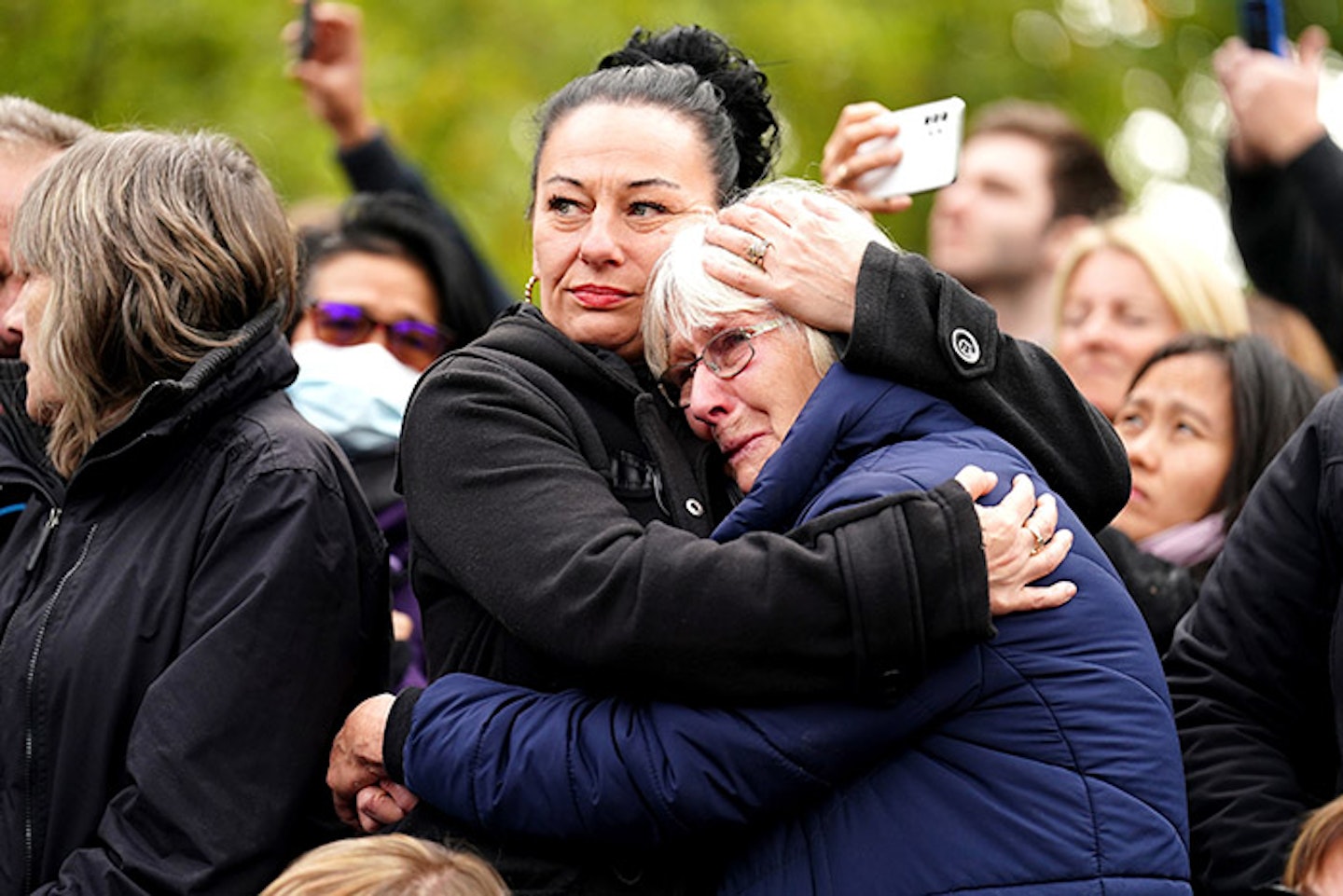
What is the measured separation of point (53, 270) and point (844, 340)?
130cm

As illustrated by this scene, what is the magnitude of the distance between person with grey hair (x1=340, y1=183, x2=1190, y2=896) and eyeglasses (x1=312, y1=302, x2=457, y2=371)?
2.26 metres

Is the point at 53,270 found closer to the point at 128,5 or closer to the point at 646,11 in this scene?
the point at 128,5

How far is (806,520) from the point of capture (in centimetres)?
281

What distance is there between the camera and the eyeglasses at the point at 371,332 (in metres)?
5.04

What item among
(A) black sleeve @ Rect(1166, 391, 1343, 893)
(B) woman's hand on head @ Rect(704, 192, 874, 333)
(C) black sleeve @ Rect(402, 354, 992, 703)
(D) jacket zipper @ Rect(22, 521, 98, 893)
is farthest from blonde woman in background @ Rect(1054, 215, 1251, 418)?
(D) jacket zipper @ Rect(22, 521, 98, 893)

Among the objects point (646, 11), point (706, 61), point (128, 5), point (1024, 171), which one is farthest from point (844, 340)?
point (646, 11)

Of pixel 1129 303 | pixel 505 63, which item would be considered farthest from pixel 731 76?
pixel 505 63

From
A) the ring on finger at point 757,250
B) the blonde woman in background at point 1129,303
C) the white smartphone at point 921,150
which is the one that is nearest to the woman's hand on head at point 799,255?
the ring on finger at point 757,250

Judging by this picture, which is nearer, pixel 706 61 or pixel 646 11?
pixel 706 61

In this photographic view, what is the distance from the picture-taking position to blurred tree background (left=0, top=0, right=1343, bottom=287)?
24.4 ft

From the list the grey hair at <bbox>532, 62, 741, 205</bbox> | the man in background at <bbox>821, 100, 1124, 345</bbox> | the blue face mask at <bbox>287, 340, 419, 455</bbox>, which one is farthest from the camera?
the man in background at <bbox>821, 100, 1124, 345</bbox>

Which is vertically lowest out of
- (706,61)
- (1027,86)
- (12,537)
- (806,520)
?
(1027,86)

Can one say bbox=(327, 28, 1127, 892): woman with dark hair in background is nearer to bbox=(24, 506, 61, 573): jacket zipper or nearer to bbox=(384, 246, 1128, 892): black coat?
bbox=(384, 246, 1128, 892): black coat

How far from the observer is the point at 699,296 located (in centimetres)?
310
